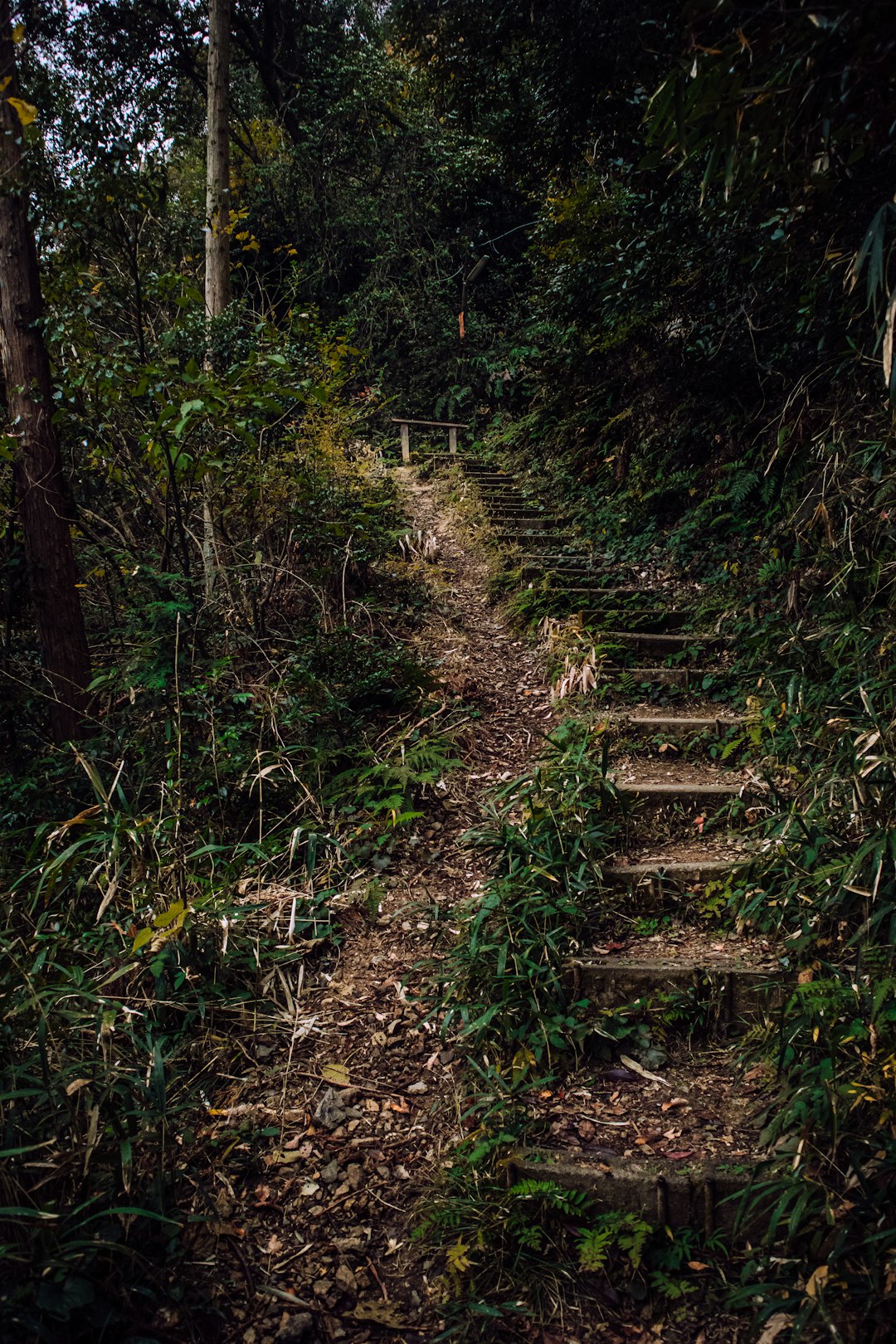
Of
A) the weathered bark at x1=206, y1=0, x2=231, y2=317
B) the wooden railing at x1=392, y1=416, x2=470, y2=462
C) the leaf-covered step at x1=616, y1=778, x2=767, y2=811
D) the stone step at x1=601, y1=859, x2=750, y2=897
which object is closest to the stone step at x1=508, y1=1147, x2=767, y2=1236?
the stone step at x1=601, y1=859, x2=750, y2=897

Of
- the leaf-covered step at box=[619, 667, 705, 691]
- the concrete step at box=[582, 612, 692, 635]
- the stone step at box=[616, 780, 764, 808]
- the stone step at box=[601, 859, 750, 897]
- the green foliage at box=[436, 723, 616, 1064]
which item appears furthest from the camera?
the concrete step at box=[582, 612, 692, 635]

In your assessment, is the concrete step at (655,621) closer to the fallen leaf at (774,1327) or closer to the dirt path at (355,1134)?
the dirt path at (355,1134)

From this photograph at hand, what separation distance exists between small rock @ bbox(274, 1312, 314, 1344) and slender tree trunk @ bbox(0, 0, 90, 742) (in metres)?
2.92

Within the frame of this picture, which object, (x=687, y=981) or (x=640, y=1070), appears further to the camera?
(x=687, y=981)

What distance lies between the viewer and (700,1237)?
6.61 feet

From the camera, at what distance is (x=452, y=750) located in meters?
4.26

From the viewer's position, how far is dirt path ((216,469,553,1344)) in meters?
1.95

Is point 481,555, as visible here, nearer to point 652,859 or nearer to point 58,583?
point 58,583

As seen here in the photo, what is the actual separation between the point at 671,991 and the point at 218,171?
695cm

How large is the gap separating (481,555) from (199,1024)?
5.69 m

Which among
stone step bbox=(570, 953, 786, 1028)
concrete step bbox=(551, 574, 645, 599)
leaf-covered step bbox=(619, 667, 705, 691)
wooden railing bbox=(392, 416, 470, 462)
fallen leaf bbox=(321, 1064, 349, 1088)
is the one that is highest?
wooden railing bbox=(392, 416, 470, 462)

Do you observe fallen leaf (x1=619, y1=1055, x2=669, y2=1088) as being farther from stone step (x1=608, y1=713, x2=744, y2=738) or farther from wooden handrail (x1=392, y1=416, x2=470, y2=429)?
wooden handrail (x1=392, y1=416, x2=470, y2=429)

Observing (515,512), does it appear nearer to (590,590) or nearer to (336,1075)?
(590,590)

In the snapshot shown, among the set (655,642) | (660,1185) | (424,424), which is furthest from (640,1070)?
(424,424)
